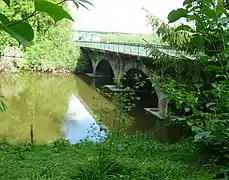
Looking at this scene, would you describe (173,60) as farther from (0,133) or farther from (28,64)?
(28,64)

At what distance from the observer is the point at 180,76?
678 centimetres

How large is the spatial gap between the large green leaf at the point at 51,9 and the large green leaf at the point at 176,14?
400 mm

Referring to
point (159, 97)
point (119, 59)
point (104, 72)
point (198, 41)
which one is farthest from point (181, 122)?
point (104, 72)

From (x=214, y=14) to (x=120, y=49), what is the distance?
786 inches

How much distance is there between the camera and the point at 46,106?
51.2 ft

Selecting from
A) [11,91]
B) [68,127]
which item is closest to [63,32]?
[11,91]

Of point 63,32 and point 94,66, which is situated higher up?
point 63,32

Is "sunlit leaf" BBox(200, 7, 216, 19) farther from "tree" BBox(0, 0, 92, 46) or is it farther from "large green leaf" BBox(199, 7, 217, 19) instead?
"tree" BBox(0, 0, 92, 46)

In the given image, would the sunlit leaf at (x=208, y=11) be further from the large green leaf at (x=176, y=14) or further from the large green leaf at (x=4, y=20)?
the large green leaf at (x=4, y=20)

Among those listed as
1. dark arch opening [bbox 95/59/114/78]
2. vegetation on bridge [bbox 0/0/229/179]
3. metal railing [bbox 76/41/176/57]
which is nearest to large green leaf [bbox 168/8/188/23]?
vegetation on bridge [bbox 0/0/229/179]

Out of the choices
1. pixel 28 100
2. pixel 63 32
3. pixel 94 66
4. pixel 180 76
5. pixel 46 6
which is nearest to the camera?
pixel 46 6

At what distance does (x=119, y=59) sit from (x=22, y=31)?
70.2 feet

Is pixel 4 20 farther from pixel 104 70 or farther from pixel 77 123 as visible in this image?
pixel 104 70

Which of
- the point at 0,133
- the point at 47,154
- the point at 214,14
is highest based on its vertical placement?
the point at 214,14
